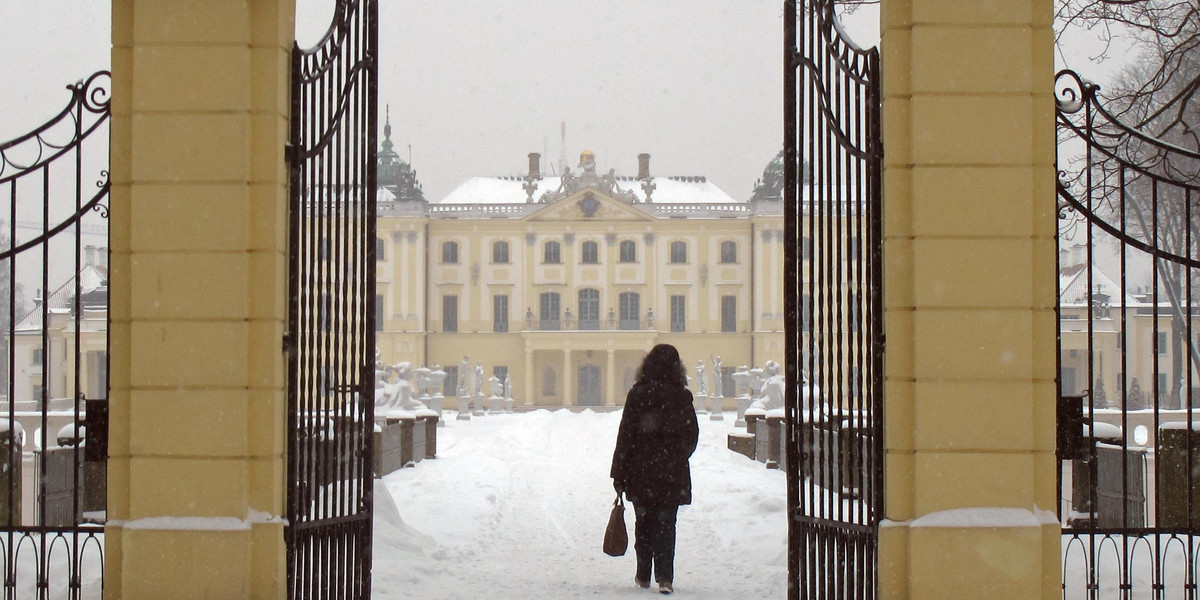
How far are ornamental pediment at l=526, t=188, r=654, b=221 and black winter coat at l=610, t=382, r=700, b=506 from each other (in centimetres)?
4261

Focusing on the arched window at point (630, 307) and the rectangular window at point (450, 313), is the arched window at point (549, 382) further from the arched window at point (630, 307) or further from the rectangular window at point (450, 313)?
the rectangular window at point (450, 313)

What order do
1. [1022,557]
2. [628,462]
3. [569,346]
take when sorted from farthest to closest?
[569,346], [628,462], [1022,557]

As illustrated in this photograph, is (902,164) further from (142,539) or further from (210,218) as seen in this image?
(142,539)

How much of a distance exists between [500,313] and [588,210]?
18.2 ft

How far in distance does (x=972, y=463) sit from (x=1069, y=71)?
1.71m

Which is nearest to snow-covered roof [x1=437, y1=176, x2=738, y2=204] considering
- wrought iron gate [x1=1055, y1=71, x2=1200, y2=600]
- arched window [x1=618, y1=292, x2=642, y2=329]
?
arched window [x1=618, y1=292, x2=642, y2=329]

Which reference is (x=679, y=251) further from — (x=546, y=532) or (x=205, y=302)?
(x=205, y=302)

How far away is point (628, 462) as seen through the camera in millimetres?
6207

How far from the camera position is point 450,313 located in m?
49.2

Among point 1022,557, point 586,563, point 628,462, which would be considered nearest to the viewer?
point 1022,557

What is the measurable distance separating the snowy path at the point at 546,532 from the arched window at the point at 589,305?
32896mm

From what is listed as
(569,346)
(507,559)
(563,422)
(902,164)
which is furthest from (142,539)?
(569,346)

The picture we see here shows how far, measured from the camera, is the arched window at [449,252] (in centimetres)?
4912

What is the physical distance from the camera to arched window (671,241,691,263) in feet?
161
